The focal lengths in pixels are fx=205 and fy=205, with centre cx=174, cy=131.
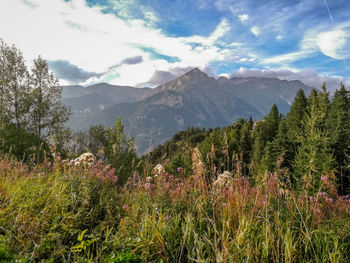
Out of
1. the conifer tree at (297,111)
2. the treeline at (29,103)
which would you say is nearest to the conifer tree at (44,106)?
the treeline at (29,103)

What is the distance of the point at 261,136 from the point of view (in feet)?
158

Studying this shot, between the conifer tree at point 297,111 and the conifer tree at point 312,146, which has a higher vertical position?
the conifer tree at point 297,111

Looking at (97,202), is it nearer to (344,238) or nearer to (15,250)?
(15,250)

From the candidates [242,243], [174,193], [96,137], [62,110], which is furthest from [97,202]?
[96,137]

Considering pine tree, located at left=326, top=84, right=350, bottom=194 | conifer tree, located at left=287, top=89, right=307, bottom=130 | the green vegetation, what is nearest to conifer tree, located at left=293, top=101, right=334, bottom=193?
the green vegetation

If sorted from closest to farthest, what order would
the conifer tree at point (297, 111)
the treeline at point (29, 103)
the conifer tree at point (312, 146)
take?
the conifer tree at point (312, 146) < the treeline at point (29, 103) < the conifer tree at point (297, 111)

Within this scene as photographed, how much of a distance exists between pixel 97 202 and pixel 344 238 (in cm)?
406

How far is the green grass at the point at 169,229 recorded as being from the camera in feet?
7.89

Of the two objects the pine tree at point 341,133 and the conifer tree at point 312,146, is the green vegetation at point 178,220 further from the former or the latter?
the pine tree at point 341,133

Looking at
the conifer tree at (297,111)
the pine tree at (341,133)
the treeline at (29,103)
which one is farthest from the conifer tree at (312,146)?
the conifer tree at (297,111)

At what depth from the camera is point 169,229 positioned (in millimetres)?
2836

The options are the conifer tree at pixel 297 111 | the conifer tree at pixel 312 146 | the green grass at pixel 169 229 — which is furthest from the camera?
the conifer tree at pixel 297 111

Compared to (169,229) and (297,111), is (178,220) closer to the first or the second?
(169,229)

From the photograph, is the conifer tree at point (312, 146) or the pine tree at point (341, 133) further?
the pine tree at point (341, 133)
